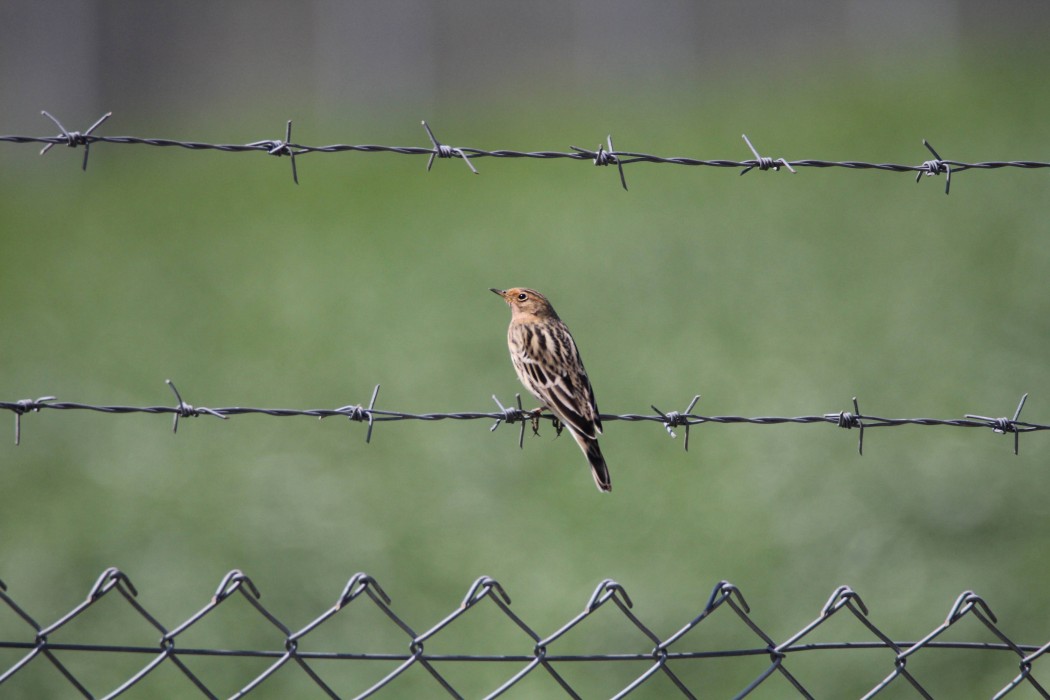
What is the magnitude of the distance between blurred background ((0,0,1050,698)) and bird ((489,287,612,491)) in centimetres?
240

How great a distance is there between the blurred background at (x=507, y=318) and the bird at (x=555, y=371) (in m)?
2.40

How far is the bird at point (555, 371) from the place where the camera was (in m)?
6.66

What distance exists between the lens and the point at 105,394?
13336 mm

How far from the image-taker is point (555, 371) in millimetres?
6895

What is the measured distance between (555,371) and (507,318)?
7.75 m

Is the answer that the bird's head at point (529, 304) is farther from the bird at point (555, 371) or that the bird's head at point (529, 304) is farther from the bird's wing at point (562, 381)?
the bird's wing at point (562, 381)

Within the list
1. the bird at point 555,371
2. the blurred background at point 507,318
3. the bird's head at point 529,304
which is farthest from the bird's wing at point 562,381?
the blurred background at point 507,318

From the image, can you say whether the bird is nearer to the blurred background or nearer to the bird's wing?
the bird's wing

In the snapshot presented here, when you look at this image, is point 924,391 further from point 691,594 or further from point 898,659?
point 898,659

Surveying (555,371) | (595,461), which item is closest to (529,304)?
(555,371)

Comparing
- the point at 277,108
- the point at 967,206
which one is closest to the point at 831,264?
the point at 967,206

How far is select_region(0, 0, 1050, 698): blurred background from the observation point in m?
9.34

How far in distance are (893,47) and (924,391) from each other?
15165 mm

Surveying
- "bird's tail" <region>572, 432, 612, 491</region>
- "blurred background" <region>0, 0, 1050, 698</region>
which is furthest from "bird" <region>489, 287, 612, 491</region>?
"blurred background" <region>0, 0, 1050, 698</region>
